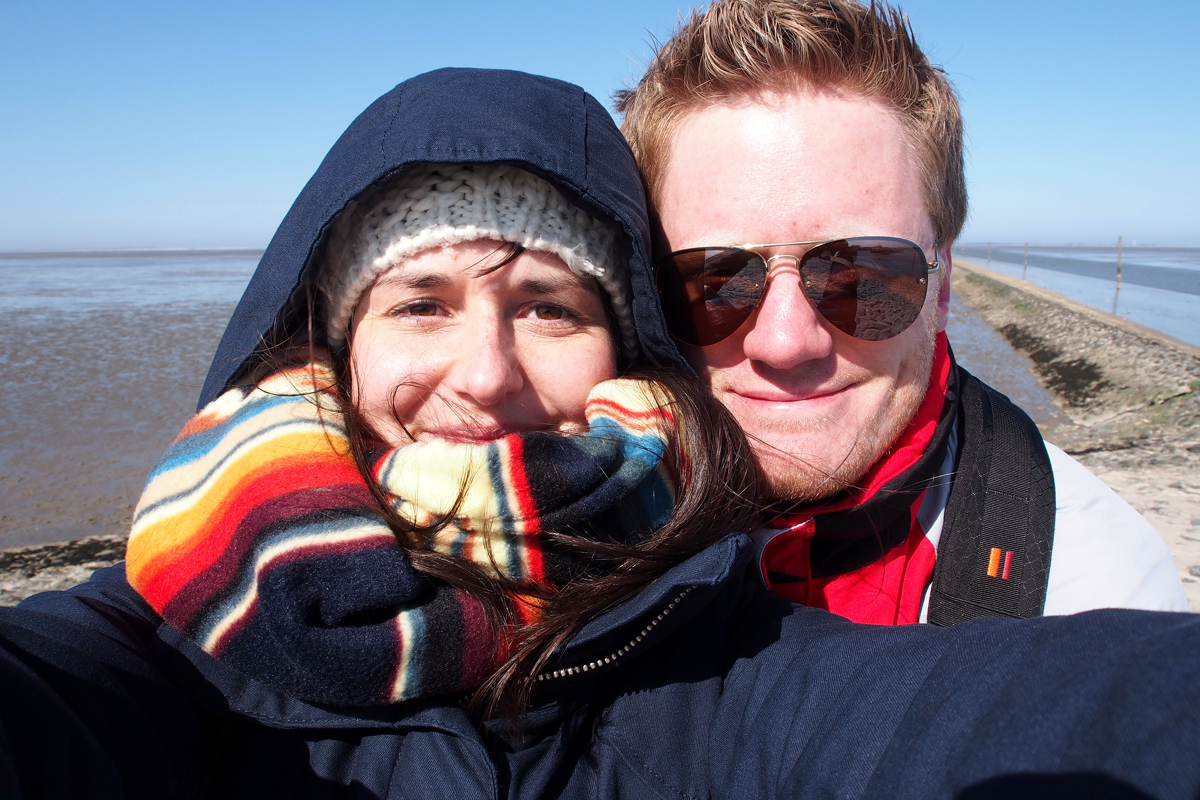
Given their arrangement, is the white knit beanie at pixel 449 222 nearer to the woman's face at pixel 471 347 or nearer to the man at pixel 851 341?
the woman's face at pixel 471 347

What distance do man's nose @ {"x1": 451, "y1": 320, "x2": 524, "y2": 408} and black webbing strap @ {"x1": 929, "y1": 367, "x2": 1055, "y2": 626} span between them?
4.41 ft

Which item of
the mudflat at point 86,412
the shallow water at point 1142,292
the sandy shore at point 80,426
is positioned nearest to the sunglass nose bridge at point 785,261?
the sandy shore at point 80,426

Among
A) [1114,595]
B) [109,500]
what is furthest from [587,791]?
[109,500]

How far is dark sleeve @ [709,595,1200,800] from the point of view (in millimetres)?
698

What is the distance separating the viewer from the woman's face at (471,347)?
1673 mm

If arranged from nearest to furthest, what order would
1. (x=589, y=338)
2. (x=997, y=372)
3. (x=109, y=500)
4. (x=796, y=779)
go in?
(x=796, y=779) → (x=589, y=338) → (x=109, y=500) → (x=997, y=372)

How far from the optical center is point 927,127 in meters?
2.19

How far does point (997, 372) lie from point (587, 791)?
48.5 ft

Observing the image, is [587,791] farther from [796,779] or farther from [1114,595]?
[1114,595]

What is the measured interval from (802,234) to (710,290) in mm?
310

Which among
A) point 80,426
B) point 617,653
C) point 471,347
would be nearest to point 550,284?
point 471,347

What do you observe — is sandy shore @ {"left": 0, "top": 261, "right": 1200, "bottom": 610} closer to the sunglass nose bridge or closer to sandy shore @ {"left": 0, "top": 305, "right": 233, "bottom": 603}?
sandy shore @ {"left": 0, "top": 305, "right": 233, "bottom": 603}

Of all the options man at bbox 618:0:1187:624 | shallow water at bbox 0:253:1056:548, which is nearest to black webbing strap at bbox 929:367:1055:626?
man at bbox 618:0:1187:624

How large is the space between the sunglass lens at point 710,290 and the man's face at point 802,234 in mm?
45
